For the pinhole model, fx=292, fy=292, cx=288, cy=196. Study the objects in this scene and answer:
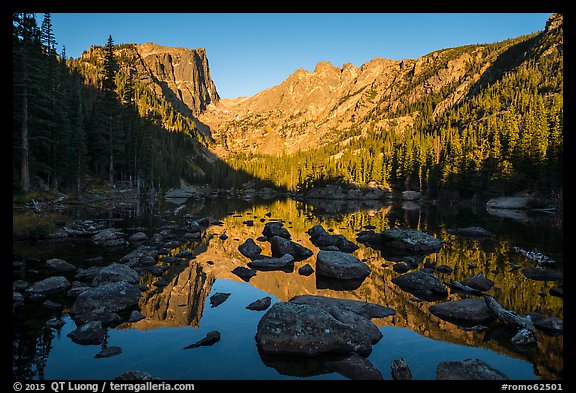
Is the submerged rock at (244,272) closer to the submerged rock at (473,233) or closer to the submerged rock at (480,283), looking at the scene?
the submerged rock at (480,283)

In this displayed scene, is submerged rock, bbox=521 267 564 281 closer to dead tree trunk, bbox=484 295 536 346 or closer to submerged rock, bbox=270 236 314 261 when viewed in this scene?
dead tree trunk, bbox=484 295 536 346

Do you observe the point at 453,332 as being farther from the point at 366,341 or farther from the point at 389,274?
the point at 389,274

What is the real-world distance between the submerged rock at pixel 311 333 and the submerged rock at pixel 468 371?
6.94 feet

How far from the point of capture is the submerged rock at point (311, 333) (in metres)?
8.84

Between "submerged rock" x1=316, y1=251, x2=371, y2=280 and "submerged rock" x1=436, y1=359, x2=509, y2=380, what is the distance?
923 centimetres

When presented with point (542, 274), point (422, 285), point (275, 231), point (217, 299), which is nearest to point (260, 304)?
point (217, 299)

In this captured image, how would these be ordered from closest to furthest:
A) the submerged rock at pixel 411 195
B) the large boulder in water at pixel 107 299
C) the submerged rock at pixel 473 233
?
1. the large boulder in water at pixel 107 299
2. the submerged rock at pixel 473 233
3. the submerged rock at pixel 411 195

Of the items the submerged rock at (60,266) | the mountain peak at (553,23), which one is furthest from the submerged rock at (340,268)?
the mountain peak at (553,23)

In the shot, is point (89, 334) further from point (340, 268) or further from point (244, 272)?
point (340, 268)

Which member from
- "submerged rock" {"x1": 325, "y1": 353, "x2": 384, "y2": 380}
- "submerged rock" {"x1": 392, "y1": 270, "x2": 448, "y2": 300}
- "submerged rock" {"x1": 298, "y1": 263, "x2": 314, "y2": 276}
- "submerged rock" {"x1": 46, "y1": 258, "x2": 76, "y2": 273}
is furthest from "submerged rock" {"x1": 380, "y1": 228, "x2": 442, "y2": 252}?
"submerged rock" {"x1": 46, "y1": 258, "x2": 76, "y2": 273}

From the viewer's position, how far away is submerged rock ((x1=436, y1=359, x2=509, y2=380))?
7.10 metres

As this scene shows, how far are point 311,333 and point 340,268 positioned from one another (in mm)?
8483
